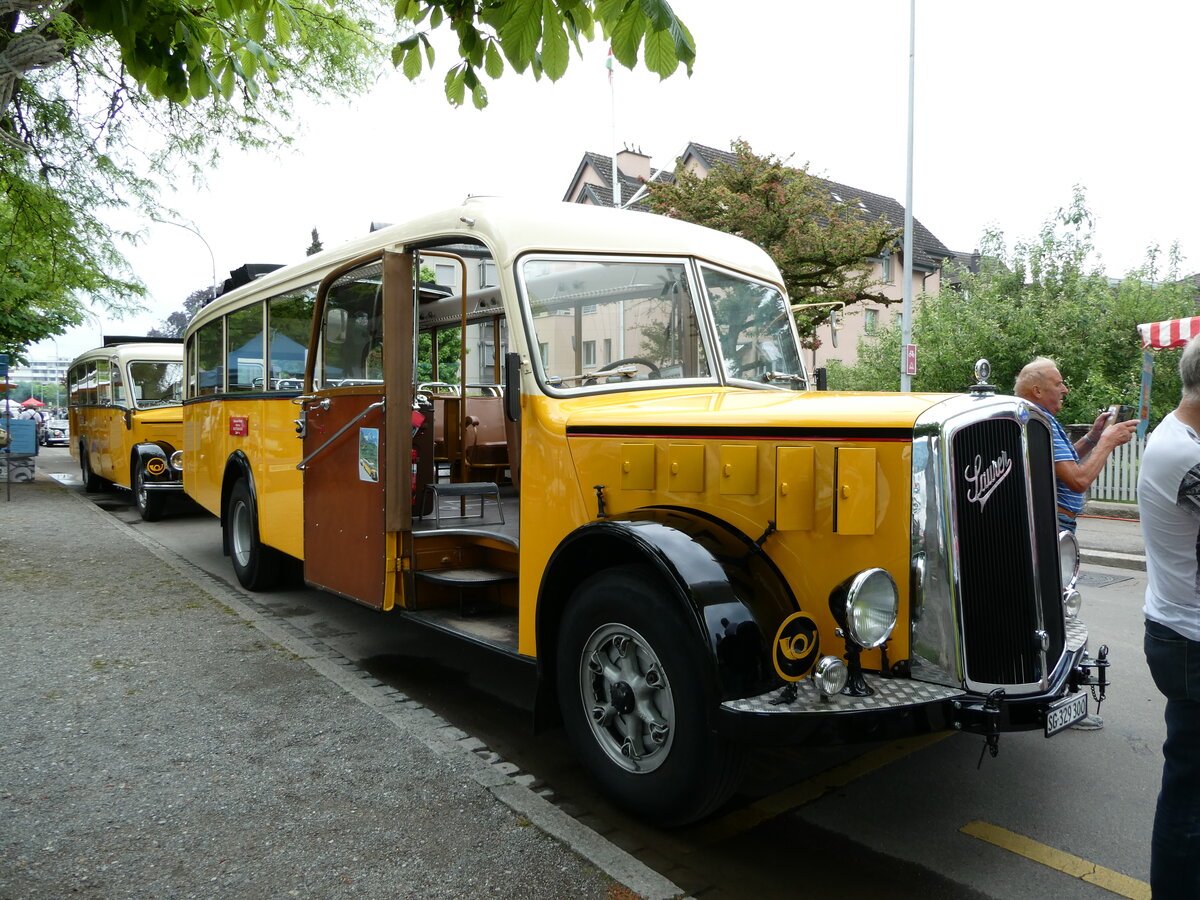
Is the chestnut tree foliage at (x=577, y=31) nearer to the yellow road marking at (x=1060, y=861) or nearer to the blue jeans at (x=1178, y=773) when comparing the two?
the blue jeans at (x=1178, y=773)

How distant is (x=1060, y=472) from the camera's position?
167 inches

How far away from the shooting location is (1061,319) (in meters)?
15.5

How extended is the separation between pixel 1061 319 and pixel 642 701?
14984 millimetres

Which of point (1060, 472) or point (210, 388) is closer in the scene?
point (1060, 472)

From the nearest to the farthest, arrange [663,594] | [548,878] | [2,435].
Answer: [548,878] → [663,594] → [2,435]

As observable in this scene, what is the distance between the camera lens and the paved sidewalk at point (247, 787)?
9.83ft

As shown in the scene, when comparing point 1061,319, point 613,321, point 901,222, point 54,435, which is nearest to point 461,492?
point 613,321

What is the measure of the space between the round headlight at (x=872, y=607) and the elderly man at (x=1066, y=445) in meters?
1.56

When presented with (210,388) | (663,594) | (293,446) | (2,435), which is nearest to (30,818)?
(663,594)

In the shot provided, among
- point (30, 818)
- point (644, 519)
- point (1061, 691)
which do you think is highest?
point (644, 519)

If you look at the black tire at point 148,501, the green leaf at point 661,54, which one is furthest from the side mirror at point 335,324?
the black tire at point 148,501

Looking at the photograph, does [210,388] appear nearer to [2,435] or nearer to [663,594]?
[663,594]

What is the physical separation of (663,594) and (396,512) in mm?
2124

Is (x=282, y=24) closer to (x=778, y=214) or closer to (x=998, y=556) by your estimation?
(x=998, y=556)
